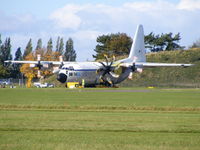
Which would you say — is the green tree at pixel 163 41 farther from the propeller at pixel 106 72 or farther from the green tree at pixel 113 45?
the propeller at pixel 106 72

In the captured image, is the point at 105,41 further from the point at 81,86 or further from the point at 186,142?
the point at 186,142

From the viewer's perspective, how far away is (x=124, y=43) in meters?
162

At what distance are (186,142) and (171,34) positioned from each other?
145 m

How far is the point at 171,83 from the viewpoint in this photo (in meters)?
102

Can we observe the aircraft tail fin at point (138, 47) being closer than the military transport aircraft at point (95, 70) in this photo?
No

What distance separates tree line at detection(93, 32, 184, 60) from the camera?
159 metres

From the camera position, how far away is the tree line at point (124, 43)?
158875 mm

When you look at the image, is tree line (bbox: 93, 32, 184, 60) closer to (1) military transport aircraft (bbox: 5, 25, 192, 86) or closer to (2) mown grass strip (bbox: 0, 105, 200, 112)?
(1) military transport aircraft (bbox: 5, 25, 192, 86)

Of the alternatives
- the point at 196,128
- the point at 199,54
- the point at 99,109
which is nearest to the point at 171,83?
the point at 199,54

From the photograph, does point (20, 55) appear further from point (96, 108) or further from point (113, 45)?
point (96, 108)

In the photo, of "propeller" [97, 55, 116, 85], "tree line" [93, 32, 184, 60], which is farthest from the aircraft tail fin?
"tree line" [93, 32, 184, 60]

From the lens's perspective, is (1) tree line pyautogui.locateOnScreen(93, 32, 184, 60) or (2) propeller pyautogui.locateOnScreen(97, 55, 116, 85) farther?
(1) tree line pyautogui.locateOnScreen(93, 32, 184, 60)

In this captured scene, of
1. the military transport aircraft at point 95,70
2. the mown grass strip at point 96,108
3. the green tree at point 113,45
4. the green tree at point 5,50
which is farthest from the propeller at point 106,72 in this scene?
the green tree at point 5,50

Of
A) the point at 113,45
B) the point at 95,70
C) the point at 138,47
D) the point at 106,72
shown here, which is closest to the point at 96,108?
the point at 95,70
